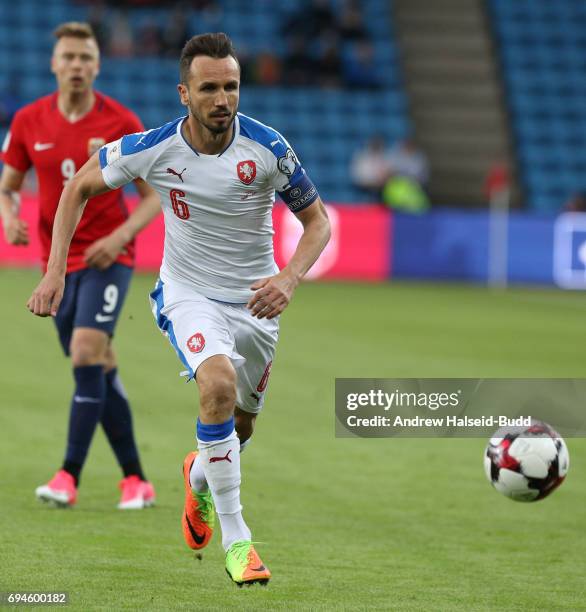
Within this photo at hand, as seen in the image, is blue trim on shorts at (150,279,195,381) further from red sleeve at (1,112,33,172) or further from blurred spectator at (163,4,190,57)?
blurred spectator at (163,4,190,57)

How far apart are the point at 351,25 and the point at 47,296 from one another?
902 inches

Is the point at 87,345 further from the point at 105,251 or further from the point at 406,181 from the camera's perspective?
the point at 406,181

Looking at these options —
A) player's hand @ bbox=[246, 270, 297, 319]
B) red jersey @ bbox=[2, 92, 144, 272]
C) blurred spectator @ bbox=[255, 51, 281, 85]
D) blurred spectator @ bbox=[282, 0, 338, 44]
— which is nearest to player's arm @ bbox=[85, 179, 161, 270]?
red jersey @ bbox=[2, 92, 144, 272]

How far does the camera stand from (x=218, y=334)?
533 cm

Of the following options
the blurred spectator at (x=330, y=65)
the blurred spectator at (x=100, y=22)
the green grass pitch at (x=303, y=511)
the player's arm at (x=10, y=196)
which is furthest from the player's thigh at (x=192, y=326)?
the blurred spectator at (x=330, y=65)

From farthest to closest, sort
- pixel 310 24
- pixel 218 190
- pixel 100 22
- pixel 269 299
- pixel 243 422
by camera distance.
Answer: pixel 310 24
pixel 100 22
pixel 243 422
pixel 218 190
pixel 269 299

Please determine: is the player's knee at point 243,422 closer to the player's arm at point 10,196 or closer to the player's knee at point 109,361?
the player's knee at point 109,361

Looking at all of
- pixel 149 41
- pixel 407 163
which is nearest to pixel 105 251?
pixel 407 163

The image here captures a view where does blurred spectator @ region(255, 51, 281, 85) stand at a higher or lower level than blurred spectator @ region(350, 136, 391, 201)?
higher

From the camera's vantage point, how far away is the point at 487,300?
1961 cm

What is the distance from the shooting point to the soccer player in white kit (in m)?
5.14

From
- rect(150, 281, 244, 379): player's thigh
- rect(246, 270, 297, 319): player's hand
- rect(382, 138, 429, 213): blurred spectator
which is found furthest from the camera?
rect(382, 138, 429, 213): blurred spectator

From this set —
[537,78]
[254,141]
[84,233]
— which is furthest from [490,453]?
[537,78]

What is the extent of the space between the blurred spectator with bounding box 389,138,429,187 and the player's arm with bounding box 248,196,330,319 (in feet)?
63.5
